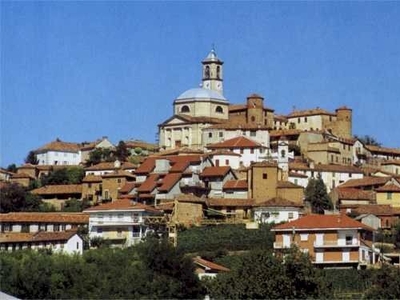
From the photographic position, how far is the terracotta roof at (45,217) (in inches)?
1293

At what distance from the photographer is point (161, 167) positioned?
1558 inches

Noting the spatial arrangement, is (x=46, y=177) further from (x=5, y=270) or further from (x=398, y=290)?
(x=398, y=290)

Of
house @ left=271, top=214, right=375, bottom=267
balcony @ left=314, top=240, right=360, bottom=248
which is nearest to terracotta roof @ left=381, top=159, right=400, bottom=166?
house @ left=271, top=214, right=375, bottom=267

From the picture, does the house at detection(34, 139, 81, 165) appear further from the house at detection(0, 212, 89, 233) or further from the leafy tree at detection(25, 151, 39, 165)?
the house at detection(0, 212, 89, 233)

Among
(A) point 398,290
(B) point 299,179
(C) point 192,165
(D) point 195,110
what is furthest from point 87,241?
(D) point 195,110

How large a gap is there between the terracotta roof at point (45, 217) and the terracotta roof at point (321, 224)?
20.9 feet

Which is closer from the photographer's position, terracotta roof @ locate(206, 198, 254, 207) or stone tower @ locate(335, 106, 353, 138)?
terracotta roof @ locate(206, 198, 254, 207)

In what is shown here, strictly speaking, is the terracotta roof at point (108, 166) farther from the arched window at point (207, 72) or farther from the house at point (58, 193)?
the arched window at point (207, 72)

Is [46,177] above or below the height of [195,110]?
below

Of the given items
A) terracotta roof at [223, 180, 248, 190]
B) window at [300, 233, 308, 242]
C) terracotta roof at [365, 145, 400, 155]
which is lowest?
window at [300, 233, 308, 242]

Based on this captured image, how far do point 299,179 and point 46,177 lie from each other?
9.09 metres

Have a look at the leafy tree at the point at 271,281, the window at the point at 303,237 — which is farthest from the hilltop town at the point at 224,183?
the leafy tree at the point at 271,281

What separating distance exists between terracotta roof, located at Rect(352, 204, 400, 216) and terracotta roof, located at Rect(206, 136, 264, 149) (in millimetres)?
5973

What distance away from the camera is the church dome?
49.3 meters
